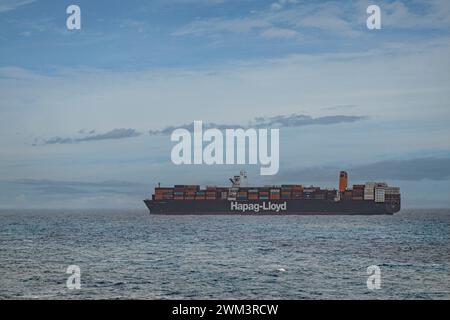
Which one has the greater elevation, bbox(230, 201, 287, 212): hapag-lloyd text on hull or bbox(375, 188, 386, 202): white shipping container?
bbox(375, 188, 386, 202): white shipping container

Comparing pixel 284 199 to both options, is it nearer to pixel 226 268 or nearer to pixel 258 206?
pixel 258 206

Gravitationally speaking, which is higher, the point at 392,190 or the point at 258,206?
the point at 392,190

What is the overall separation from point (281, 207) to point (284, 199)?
1882mm

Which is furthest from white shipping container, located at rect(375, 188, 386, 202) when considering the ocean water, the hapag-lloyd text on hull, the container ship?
the ocean water

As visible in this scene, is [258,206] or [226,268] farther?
[258,206]

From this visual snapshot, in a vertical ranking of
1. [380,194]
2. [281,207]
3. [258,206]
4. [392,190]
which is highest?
[392,190]

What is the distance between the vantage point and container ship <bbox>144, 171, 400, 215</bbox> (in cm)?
10800

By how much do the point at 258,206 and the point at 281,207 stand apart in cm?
862

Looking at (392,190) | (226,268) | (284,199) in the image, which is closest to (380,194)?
(392,190)

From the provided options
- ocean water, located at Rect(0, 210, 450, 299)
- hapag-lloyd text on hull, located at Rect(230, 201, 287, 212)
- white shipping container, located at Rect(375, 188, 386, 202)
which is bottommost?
ocean water, located at Rect(0, 210, 450, 299)

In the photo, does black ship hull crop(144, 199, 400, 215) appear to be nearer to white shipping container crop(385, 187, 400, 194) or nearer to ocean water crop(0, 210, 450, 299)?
white shipping container crop(385, 187, 400, 194)

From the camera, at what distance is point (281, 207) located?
4355 inches
